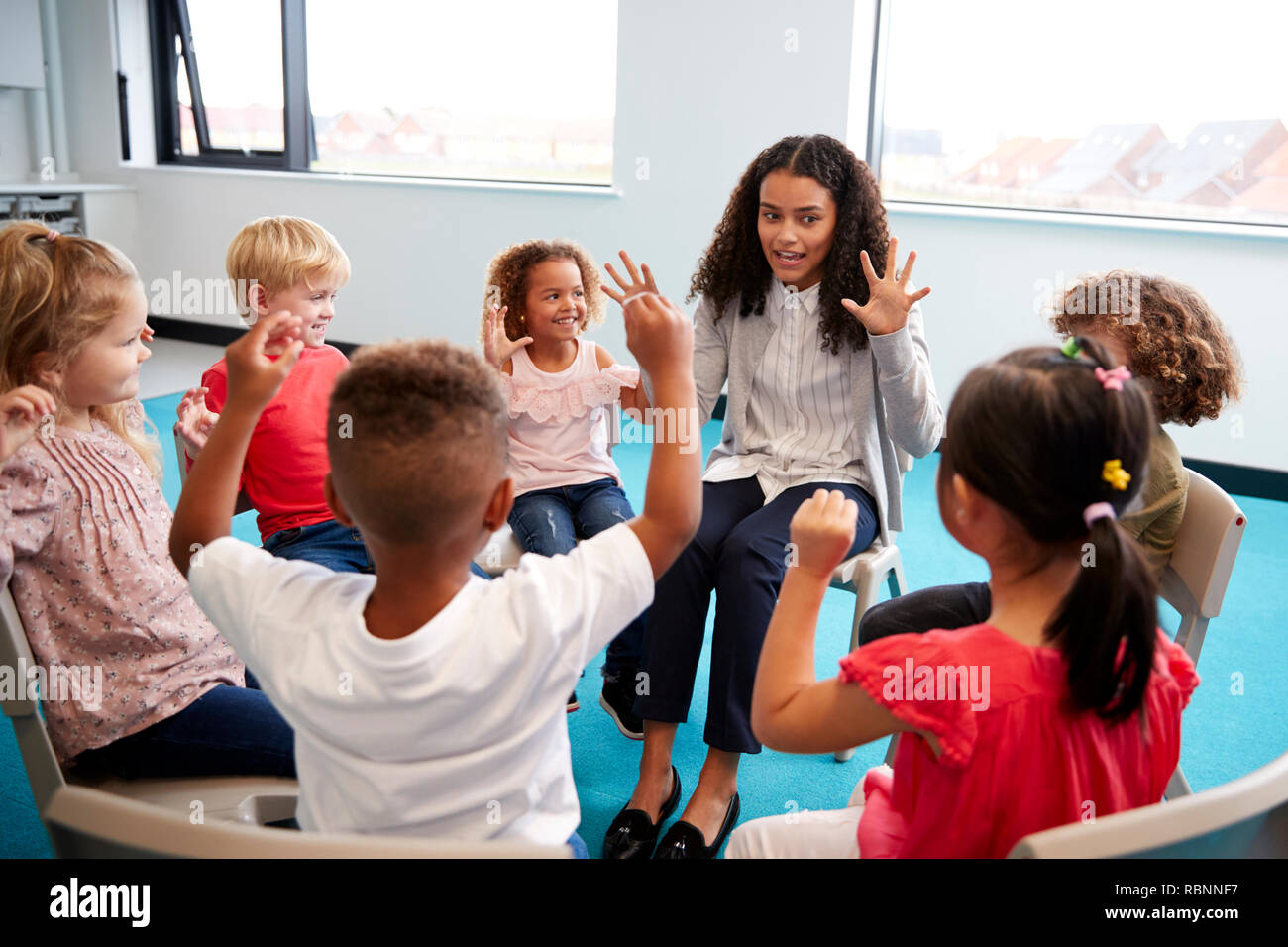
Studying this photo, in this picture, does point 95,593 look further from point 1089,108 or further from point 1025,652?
point 1089,108

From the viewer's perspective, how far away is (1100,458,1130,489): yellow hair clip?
932mm

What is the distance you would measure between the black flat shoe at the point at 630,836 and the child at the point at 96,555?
2.12 ft

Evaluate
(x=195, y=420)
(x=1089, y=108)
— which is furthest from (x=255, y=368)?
(x=1089, y=108)

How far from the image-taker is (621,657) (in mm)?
2207

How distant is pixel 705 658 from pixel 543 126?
3556 millimetres

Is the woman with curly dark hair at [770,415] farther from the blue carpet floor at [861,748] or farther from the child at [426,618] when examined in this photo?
the child at [426,618]

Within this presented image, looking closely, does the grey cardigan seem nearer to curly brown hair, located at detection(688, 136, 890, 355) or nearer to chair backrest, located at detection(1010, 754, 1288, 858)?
curly brown hair, located at detection(688, 136, 890, 355)

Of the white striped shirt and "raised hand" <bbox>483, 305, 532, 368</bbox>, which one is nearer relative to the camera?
the white striped shirt

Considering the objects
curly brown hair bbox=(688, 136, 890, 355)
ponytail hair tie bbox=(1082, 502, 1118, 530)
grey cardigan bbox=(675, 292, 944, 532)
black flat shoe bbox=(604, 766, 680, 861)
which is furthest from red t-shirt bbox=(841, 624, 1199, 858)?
curly brown hair bbox=(688, 136, 890, 355)

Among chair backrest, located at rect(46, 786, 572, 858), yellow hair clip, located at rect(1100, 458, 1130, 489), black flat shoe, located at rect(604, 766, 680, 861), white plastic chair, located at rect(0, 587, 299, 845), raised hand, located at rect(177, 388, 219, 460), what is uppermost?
yellow hair clip, located at rect(1100, 458, 1130, 489)

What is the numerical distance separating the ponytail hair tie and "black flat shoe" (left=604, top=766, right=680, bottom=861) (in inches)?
40.6

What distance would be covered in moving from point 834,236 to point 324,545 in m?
1.13
